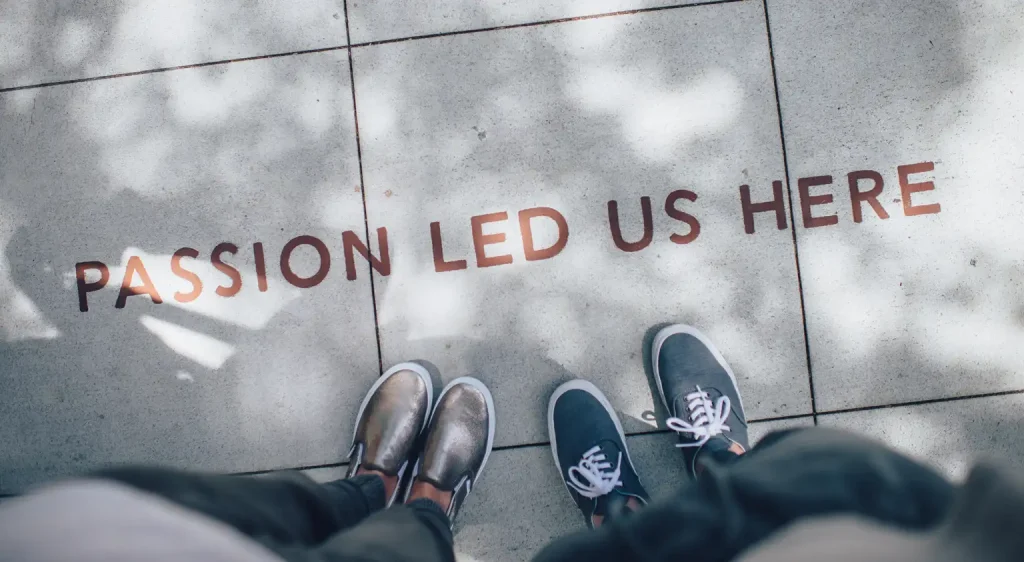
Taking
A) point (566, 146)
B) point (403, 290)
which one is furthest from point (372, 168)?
point (566, 146)

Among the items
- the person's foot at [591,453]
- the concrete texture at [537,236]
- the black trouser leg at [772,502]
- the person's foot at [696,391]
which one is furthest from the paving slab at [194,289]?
the black trouser leg at [772,502]

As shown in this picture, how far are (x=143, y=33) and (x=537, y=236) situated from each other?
159cm

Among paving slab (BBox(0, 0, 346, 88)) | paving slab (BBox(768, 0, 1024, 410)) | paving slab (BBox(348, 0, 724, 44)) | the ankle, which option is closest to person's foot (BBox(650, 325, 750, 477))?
paving slab (BBox(768, 0, 1024, 410))

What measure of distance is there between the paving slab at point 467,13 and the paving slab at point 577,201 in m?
0.05

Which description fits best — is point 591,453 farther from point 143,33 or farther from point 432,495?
point 143,33

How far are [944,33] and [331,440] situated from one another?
2.55 m

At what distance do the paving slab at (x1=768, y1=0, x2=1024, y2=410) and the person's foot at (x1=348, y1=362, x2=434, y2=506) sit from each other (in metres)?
1.35

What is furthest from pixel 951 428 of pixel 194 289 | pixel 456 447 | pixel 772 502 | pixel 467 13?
pixel 194 289

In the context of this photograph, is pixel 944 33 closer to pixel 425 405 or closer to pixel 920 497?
pixel 920 497

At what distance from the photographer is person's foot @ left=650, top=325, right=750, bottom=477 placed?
6.65 ft

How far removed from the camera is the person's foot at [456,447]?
2.01 meters

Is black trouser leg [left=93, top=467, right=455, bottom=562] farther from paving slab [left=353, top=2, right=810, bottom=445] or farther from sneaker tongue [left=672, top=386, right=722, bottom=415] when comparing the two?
sneaker tongue [left=672, top=386, right=722, bottom=415]

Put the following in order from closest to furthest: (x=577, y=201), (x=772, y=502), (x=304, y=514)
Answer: (x=772, y=502) → (x=304, y=514) → (x=577, y=201)

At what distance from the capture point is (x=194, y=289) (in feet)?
6.97
